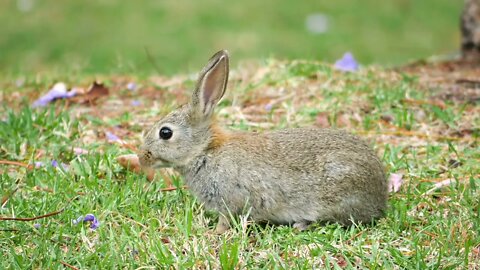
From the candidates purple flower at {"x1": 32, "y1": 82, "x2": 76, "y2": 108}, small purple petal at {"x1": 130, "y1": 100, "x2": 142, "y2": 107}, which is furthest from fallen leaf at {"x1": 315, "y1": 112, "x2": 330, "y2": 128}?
purple flower at {"x1": 32, "y1": 82, "x2": 76, "y2": 108}

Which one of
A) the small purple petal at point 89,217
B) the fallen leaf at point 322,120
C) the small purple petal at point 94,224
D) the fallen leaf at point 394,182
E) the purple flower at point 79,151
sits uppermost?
the fallen leaf at point 322,120

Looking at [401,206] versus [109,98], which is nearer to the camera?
[401,206]

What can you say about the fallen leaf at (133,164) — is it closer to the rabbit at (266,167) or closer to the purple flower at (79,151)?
the rabbit at (266,167)

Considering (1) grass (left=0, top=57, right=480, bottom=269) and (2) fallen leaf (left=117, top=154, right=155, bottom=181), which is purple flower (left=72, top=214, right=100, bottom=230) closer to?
(1) grass (left=0, top=57, right=480, bottom=269)

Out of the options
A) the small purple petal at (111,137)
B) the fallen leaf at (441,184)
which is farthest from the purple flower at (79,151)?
the fallen leaf at (441,184)

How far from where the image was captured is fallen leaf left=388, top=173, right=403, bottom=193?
5683 millimetres

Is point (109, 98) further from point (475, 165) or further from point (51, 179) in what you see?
point (475, 165)

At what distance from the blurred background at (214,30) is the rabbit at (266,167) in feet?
22.8

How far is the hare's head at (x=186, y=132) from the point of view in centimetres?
531

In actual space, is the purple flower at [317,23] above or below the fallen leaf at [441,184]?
above

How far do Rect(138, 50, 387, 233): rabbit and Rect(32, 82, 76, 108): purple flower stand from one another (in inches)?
89.1

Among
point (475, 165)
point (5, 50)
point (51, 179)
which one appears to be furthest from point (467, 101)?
point (5, 50)

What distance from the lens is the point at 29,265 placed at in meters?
4.48

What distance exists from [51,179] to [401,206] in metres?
2.34
